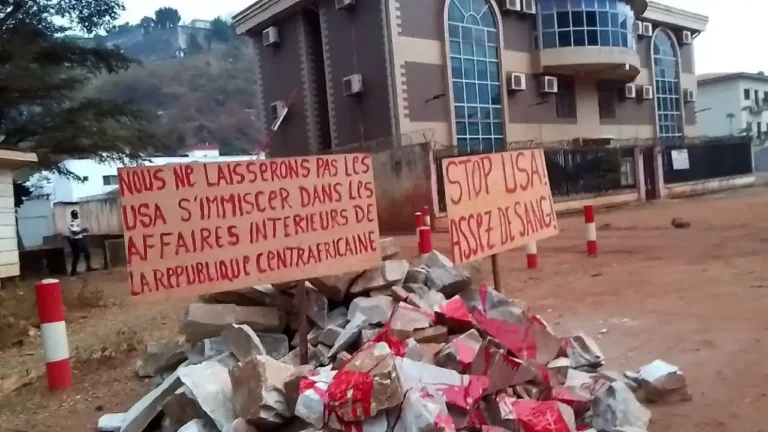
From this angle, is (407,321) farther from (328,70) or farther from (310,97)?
(310,97)

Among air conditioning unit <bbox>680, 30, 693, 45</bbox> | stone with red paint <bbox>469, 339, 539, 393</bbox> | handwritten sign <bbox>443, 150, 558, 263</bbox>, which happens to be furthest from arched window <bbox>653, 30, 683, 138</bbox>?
stone with red paint <bbox>469, 339, 539, 393</bbox>

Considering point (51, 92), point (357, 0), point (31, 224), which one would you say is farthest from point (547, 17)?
point (31, 224)

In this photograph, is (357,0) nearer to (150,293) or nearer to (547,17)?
(547,17)

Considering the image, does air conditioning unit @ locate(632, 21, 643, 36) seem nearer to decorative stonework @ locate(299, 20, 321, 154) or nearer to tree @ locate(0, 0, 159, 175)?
decorative stonework @ locate(299, 20, 321, 154)

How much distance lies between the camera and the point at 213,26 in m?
95.0

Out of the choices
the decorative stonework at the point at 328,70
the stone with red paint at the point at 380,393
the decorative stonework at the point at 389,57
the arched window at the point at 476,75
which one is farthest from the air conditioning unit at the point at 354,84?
the stone with red paint at the point at 380,393

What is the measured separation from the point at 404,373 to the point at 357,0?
2333 centimetres

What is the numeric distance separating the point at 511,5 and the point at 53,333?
25.7 meters

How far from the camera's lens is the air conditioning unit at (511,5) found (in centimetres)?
2705

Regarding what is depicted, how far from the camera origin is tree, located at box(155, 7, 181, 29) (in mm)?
99688

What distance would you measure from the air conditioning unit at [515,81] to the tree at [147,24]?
86066 millimetres

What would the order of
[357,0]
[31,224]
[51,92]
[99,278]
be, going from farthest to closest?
[31,224]
[357,0]
[51,92]
[99,278]

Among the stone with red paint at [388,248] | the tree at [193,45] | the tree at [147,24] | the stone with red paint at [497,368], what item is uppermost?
the tree at [147,24]

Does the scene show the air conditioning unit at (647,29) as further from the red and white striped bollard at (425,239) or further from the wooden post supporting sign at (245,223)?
the wooden post supporting sign at (245,223)
